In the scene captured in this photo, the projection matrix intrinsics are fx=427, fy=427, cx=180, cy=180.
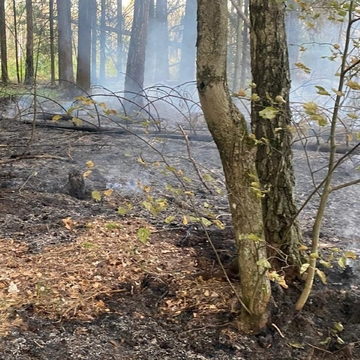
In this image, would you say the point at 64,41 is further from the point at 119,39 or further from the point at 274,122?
the point at 274,122

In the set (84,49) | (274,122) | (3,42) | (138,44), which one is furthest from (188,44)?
(274,122)

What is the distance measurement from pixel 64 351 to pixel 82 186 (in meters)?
2.42

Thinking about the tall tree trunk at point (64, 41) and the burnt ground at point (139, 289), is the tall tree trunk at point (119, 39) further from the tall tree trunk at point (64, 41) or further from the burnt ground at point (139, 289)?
the burnt ground at point (139, 289)

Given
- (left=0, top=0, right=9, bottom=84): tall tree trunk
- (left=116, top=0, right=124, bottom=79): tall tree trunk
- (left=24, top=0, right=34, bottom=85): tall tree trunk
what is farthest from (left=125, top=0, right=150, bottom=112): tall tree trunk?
(left=116, top=0, right=124, bottom=79): tall tree trunk

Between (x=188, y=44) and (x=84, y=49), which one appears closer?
(x=84, y=49)

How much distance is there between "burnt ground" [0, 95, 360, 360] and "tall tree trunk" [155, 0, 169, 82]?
18636 millimetres

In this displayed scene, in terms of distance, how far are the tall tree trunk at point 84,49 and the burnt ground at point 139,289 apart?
337 inches

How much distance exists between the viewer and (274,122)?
264cm

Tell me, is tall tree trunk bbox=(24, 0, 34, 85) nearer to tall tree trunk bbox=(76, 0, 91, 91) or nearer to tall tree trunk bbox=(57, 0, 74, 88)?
tall tree trunk bbox=(57, 0, 74, 88)

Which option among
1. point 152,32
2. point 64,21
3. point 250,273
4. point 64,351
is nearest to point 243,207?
point 250,273

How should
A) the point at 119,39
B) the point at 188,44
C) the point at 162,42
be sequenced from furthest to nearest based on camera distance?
the point at 162,42
the point at 119,39
the point at 188,44

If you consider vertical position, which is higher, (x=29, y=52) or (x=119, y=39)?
(x=119, y=39)

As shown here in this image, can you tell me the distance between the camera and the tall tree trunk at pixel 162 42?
21.1m

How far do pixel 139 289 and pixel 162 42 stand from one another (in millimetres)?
20873
